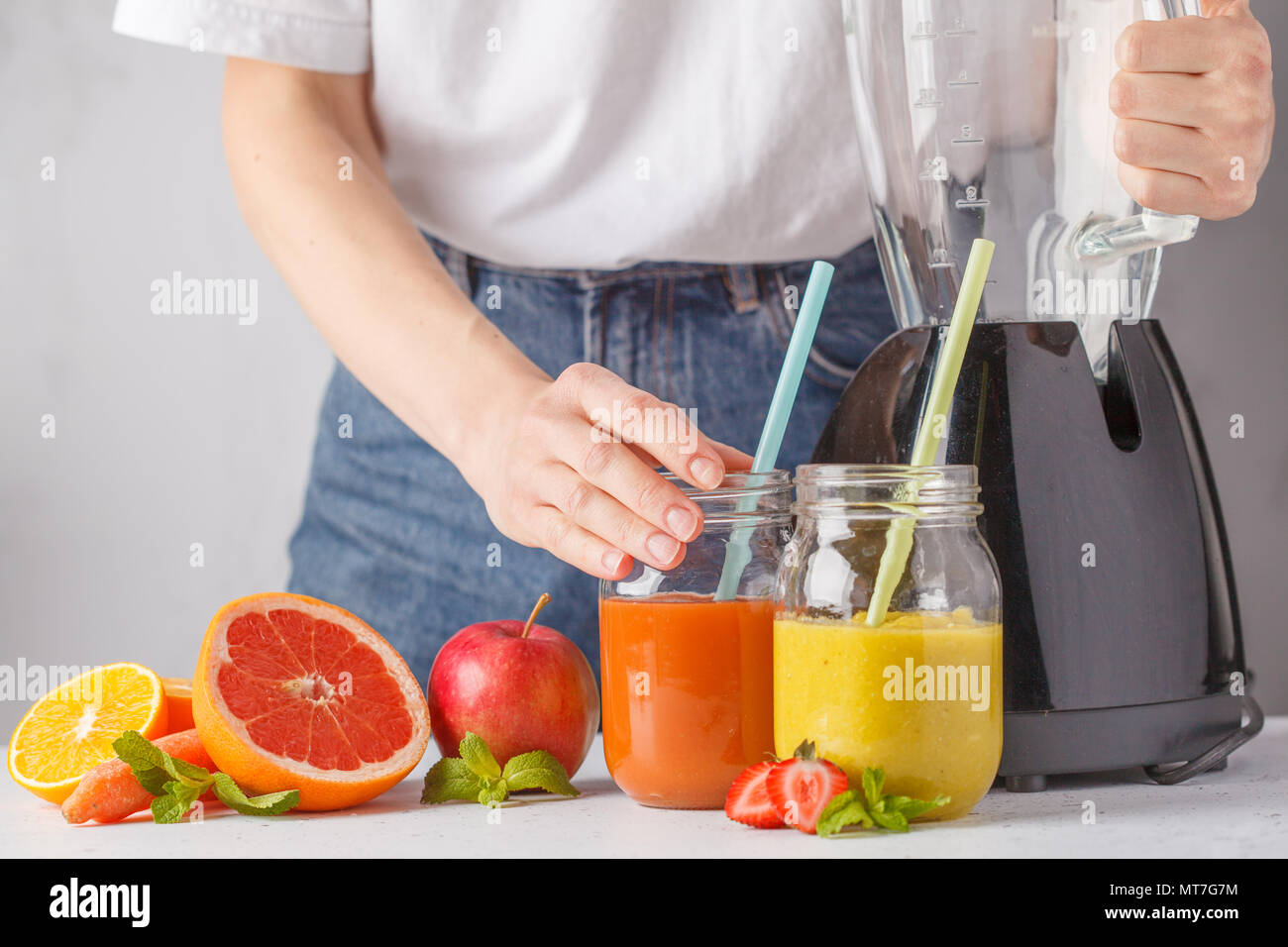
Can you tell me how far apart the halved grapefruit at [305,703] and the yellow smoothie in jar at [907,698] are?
0.27 m

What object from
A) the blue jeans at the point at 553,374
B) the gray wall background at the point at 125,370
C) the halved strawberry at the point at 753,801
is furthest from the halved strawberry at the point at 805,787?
the gray wall background at the point at 125,370

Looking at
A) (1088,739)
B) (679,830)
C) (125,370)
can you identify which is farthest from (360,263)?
(125,370)

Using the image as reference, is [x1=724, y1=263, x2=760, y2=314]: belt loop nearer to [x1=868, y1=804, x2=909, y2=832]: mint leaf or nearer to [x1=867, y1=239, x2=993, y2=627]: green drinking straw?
[x1=867, y1=239, x2=993, y2=627]: green drinking straw

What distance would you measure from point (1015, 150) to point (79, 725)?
2.35 ft

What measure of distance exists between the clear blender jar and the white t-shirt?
0.66ft

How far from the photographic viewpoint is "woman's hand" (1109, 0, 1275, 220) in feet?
2.47

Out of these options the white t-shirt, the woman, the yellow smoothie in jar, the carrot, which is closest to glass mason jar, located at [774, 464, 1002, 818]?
the yellow smoothie in jar

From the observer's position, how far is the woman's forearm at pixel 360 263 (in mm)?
928

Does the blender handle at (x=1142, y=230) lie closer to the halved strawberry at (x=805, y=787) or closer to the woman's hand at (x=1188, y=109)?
the woman's hand at (x=1188, y=109)

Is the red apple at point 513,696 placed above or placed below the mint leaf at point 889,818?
above

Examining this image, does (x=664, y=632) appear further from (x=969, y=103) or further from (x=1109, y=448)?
(x=969, y=103)
